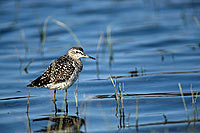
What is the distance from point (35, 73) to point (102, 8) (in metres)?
8.49

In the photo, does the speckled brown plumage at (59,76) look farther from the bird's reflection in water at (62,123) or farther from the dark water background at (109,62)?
the bird's reflection in water at (62,123)

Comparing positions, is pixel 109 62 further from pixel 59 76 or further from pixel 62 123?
pixel 62 123

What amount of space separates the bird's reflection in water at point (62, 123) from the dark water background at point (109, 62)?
2 centimetres

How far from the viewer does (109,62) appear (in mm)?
11742

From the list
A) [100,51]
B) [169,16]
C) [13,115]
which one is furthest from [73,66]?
[169,16]

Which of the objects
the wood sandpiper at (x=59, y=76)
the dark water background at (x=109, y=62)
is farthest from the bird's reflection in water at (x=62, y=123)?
the wood sandpiper at (x=59, y=76)

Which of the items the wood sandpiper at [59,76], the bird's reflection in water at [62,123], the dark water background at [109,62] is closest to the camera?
the bird's reflection in water at [62,123]

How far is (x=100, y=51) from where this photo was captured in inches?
507

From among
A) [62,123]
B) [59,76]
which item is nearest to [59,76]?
[59,76]

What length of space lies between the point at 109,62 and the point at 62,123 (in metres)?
4.74

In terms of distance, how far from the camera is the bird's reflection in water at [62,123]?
273 inches

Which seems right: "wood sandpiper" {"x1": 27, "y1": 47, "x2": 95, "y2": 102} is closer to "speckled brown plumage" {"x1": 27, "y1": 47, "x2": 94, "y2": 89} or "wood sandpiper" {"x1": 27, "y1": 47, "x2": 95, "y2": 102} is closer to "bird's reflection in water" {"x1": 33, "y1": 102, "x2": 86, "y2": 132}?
"speckled brown plumage" {"x1": 27, "y1": 47, "x2": 94, "y2": 89}

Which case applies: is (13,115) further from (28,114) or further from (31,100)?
(31,100)

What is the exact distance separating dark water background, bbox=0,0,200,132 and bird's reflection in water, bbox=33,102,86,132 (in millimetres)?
22
